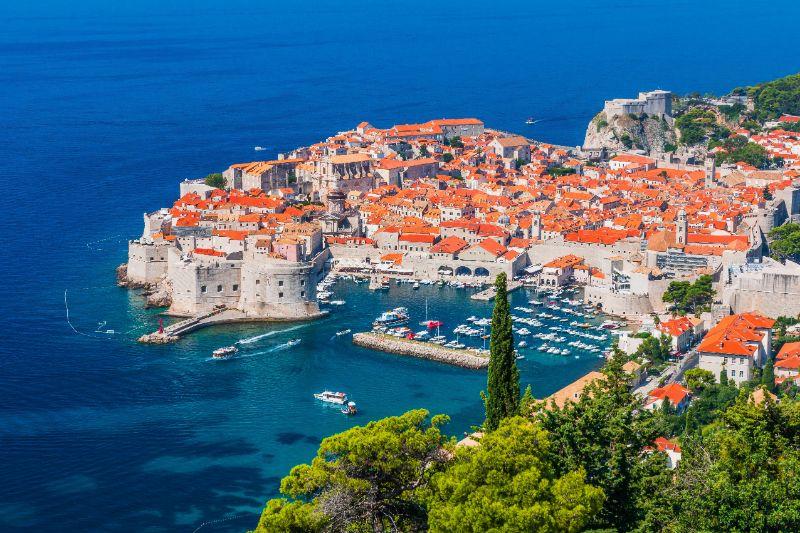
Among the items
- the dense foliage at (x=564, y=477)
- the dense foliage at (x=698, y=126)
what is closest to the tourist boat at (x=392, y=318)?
the dense foliage at (x=564, y=477)

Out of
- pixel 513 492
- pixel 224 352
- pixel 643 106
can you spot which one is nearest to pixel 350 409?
pixel 224 352

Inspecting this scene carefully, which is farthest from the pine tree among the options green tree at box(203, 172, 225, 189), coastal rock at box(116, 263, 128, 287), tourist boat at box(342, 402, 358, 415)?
green tree at box(203, 172, 225, 189)

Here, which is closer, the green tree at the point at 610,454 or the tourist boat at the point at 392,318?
the green tree at the point at 610,454

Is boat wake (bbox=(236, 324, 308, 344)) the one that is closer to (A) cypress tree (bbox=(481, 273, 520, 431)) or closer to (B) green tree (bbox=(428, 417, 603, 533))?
(A) cypress tree (bbox=(481, 273, 520, 431))

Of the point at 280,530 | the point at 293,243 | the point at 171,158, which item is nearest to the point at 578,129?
the point at 171,158

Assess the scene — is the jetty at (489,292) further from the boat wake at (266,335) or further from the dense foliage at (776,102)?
the dense foliage at (776,102)

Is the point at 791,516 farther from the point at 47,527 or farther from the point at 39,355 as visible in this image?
the point at 39,355
